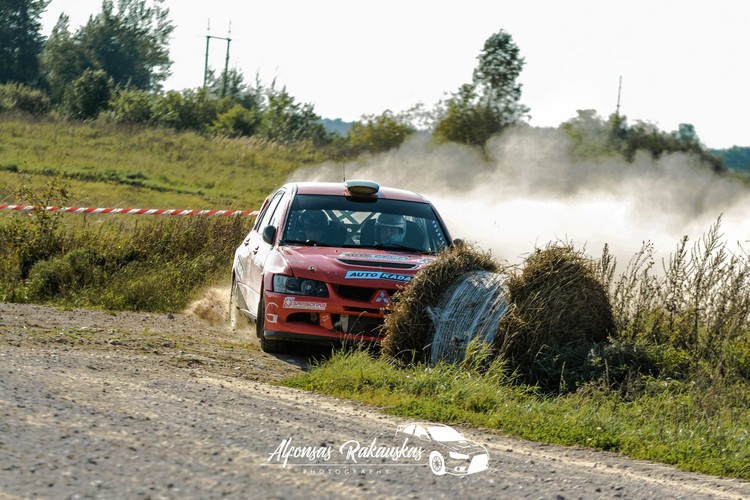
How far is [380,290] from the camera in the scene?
33.8 feet

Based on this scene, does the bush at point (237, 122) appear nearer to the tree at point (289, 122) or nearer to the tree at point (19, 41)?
the tree at point (289, 122)

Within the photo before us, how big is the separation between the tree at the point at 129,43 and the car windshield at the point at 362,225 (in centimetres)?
9290

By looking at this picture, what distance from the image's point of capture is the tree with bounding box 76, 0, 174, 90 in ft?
336

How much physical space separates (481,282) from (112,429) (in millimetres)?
4471

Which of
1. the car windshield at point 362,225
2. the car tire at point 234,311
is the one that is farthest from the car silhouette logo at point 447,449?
the car tire at point 234,311

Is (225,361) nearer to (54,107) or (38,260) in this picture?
(38,260)

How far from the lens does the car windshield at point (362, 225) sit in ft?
37.6

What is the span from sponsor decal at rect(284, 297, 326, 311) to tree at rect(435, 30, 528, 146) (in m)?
29.8

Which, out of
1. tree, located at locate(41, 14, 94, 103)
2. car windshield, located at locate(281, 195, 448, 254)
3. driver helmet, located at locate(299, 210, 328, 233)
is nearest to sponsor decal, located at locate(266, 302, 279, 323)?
car windshield, located at locate(281, 195, 448, 254)

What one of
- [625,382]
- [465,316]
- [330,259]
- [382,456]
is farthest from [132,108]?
[382,456]

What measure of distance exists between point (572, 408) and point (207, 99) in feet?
213

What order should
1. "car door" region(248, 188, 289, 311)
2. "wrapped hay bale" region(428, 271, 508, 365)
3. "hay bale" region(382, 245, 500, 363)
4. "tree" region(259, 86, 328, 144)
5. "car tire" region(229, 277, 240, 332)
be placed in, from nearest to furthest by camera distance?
"wrapped hay bale" region(428, 271, 508, 365), "hay bale" region(382, 245, 500, 363), "car door" region(248, 188, 289, 311), "car tire" region(229, 277, 240, 332), "tree" region(259, 86, 328, 144)

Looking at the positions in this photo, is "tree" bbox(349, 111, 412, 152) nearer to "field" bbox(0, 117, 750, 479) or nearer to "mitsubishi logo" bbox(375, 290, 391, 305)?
"field" bbox(0, 117, 750, 479)

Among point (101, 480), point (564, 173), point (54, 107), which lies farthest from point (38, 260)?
point (54, 107)
